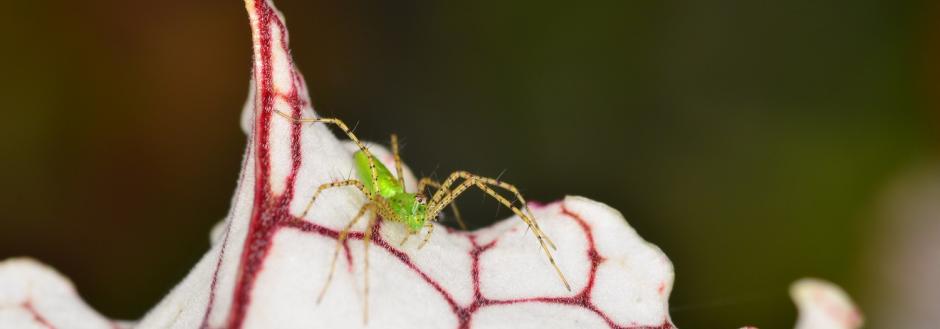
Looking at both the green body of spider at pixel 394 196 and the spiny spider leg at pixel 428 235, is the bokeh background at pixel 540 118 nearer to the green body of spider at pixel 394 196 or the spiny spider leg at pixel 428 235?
the green body of spider at pixel 394 196

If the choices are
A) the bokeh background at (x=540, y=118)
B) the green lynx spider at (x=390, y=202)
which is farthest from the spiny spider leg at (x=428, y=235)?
the bokeh background at (x=540, y=118)

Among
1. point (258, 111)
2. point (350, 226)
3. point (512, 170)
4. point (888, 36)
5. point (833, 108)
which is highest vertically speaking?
point (258, 111)

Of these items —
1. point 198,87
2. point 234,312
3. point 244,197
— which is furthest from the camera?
point 198,87

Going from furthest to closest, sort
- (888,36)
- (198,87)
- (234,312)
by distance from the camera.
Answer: (198,87)
(888,36)
(234,312)

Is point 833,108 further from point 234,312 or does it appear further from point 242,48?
point 234,312

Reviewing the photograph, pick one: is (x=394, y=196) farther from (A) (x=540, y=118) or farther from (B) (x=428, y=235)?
(A) (x=540, y=118)

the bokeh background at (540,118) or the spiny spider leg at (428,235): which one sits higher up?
the spiny spider leg at (428,235)

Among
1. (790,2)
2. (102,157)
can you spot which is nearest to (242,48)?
(102,157)
